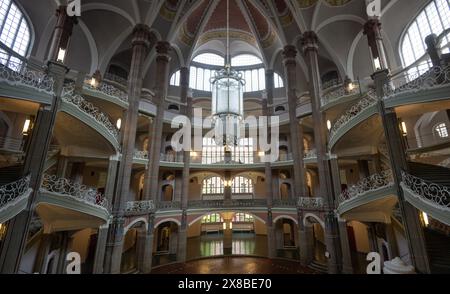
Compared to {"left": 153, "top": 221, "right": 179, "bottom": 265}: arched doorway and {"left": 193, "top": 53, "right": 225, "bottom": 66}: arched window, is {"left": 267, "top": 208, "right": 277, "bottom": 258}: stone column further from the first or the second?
{"left": 193, "top": 53, "right": 225, "bottom": 66}: arched window

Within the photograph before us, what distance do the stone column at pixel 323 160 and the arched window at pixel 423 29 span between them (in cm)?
501

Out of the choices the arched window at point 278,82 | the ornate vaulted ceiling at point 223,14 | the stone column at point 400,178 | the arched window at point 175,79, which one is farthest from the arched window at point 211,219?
the stone column at point 400,178

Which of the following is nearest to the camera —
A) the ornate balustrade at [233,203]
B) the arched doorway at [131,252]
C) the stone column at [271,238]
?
the arched doorway at [131,252]

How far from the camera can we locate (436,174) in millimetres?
7590

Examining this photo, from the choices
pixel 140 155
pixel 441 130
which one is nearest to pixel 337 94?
pixel 441 130

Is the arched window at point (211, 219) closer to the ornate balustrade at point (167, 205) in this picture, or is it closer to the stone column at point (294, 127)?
the ornate balustrade at point (167, 205)

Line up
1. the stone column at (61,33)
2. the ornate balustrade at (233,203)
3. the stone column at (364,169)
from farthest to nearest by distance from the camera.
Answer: the ornate balustrade at (233,203)
the stone column at (364,169)
the stone column at (61,33)

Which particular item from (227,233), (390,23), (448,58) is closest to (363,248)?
(227,233)

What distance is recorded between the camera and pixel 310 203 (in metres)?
13.7

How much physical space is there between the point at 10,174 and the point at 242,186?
59.7 ft

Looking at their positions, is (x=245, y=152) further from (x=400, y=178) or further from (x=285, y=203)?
(x=400, y=178)

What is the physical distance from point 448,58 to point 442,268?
21.2ft

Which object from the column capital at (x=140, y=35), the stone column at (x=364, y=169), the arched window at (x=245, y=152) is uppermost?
the column capital at (x=140, y=35)

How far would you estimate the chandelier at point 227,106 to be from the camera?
709cm
